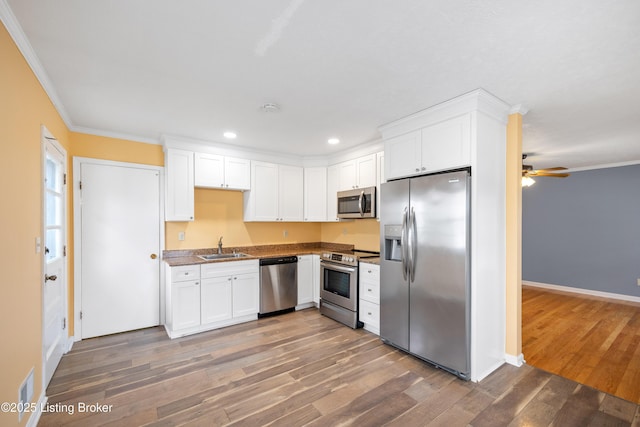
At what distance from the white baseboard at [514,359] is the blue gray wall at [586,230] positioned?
426 centimetres

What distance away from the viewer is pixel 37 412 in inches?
78.9

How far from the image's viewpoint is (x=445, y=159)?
2.75 metres

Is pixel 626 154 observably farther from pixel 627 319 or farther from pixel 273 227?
pixel 273 227

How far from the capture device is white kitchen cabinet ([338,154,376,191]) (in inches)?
155

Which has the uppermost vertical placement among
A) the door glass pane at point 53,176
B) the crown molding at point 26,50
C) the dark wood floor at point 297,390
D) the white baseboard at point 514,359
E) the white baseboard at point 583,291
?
the crown molding at point 26,50

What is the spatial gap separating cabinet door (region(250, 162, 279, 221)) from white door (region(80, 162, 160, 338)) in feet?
4.31

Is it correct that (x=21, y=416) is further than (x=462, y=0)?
Yes

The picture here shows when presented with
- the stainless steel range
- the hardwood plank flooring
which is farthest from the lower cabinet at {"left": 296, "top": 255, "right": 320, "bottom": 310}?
the hardwood plank flooring

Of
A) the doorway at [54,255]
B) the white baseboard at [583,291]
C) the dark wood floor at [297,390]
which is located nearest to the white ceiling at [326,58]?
the doorway at [54,255]

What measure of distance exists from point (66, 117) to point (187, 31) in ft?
7.70

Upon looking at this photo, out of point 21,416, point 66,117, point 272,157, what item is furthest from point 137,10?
point 272,157

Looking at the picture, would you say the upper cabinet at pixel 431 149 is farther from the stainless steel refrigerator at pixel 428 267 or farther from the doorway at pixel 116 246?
the doorway at pixel 116 246

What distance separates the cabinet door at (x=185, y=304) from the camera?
11.3ft

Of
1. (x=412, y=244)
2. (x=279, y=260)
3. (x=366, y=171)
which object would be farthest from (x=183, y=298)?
(x=366, y=171)
